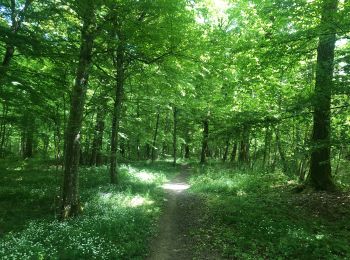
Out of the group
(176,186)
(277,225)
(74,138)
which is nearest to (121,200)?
(74,138)

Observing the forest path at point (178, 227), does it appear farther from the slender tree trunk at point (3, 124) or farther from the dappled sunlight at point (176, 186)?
the slender tree trunk at point (3, 124)

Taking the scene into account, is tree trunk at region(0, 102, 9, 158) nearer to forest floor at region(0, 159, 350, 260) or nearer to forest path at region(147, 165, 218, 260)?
forest floor at region(0, 159, 350, 260)

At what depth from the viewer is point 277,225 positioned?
1002cm

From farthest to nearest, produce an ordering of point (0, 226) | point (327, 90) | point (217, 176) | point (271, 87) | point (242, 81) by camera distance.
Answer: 1. point (217, 176)
2. point (271, 87)
3. point (242, 81)
4. point (0, 226)
5. point (327, 90)

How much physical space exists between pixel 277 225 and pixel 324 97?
449 centimetres

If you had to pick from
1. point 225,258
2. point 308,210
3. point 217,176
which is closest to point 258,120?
point 308,210

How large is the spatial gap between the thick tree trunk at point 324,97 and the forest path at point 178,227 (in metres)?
5.11

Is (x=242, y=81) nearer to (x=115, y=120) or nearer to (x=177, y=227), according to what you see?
(x=115, y=120)

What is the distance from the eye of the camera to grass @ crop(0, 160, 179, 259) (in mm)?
8148

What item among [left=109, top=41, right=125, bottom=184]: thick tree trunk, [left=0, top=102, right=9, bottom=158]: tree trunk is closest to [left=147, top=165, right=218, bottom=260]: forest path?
[left=109, top=41, right=125, bottom=184]: thick tree trunk

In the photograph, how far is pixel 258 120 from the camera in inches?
480

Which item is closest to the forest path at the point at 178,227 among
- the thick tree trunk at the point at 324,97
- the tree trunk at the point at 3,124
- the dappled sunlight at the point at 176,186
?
the dappled sunlight at the point at 176,186

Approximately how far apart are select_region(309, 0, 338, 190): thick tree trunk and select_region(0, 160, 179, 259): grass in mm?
6770

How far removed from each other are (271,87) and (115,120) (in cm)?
978
